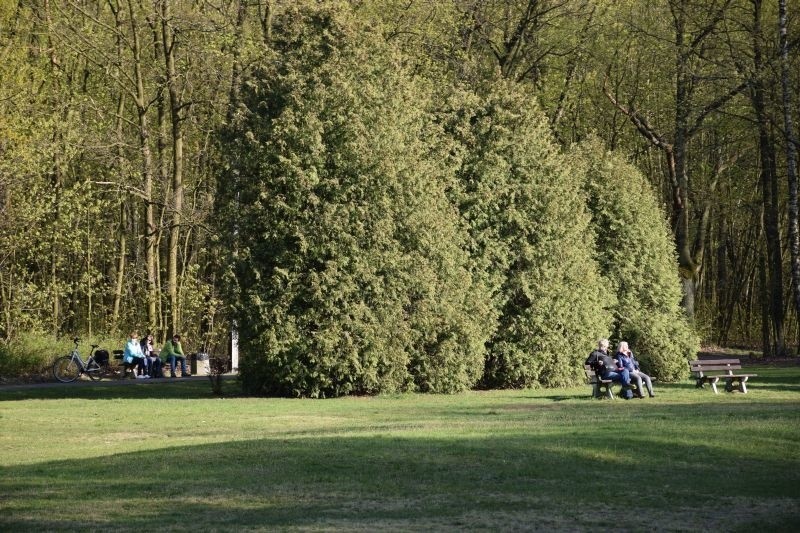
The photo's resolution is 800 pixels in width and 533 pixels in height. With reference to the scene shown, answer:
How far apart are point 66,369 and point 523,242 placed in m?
14.5

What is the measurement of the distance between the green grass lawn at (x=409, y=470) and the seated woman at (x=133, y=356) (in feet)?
51.7

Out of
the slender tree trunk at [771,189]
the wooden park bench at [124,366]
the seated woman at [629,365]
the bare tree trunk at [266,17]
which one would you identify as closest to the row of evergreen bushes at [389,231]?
→ the seated woman at [629,365]

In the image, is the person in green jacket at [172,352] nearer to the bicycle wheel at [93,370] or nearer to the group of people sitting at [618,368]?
the bicycle wheel at [93,370]

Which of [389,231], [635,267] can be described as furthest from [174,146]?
[635,267]

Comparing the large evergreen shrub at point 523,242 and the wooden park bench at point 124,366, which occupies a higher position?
the large evergreen shrub at point 523,242

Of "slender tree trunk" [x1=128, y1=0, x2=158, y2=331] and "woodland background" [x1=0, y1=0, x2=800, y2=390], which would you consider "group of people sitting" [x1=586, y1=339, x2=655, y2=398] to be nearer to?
"woodland background" [x1=0, y1=0, x2=800, y2=390]

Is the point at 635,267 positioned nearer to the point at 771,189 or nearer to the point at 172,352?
the point at 771,189

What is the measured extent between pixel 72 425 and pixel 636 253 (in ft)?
67.4

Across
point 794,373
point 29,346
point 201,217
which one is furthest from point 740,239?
point 29,346

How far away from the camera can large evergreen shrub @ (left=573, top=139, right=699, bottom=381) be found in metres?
36.1

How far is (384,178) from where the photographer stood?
97.8 ft

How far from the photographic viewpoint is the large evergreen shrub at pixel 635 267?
36062 millimetres

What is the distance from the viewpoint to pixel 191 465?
1445 cm

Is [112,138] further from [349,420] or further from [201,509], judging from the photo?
[201,509]
